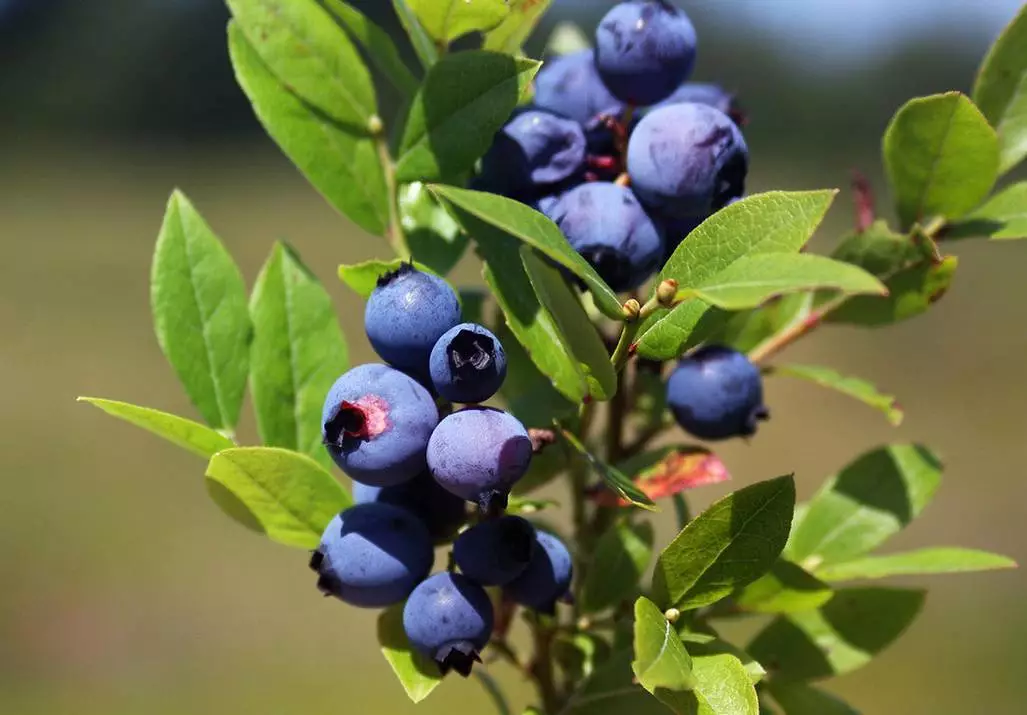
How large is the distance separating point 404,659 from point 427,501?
0.12 m

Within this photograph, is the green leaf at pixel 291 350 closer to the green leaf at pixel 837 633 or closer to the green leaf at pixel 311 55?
the green leaf at pixel 311 55

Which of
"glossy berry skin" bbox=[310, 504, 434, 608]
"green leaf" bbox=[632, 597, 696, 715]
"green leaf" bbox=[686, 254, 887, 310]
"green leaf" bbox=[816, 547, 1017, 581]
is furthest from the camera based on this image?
"green leaf" bbox=[816, 547, 1017, 581]

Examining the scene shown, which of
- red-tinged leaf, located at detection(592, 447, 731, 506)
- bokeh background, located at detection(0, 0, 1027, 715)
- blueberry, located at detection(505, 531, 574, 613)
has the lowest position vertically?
bokeh background, located at detection(0, 0, 1027, 715)

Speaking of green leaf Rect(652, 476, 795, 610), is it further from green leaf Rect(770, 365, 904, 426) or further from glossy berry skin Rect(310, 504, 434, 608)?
green leaf Rect(770, 365, 904, 426)

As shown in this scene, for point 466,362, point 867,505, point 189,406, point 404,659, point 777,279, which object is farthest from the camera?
point 189,406

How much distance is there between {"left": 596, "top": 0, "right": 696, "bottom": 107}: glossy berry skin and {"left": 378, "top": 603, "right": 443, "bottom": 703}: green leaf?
0.46 meters

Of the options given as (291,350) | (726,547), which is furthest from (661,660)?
(291,350)

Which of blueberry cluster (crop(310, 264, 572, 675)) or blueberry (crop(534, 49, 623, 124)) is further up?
blueberry (crop(534, 49, 623, 124))

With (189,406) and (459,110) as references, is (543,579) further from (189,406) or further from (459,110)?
(189,406)

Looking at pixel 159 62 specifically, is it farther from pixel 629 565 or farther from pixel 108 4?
pixel 629 565

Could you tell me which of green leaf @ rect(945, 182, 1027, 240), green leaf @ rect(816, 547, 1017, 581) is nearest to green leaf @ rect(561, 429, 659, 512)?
green leaf @ rect(816, 547, 1017, 581)

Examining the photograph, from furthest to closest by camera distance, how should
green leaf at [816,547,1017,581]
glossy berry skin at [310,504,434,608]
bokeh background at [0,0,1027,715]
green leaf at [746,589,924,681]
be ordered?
bokeh background at [0,0,1027,715] < green leaf at [746,589,924,681] < green leaf at [816,547,1017,581] < glossy berry skin at [310,504,434,608]

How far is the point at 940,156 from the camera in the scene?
0.85 m

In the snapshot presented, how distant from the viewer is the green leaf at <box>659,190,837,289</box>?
582mm
